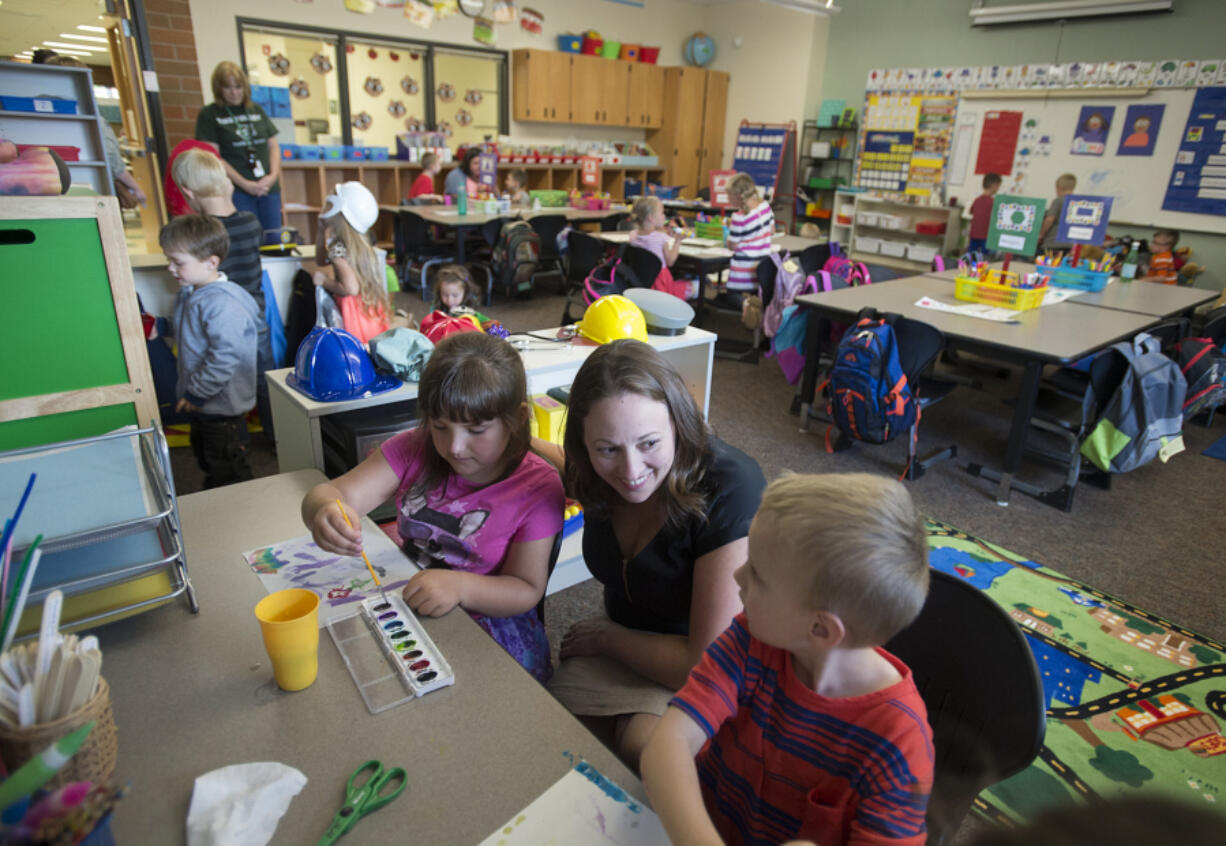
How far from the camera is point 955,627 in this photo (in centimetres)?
95

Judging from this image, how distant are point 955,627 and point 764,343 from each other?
4.60m

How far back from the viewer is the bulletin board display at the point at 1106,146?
6270 mm

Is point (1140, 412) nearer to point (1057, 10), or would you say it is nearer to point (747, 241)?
point (747, 241)

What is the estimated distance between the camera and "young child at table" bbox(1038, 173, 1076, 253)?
623 centimetres

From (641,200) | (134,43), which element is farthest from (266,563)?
(134,43)

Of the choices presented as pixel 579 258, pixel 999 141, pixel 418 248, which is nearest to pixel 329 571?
pixel 579 258

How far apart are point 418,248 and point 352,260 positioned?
12.1 ft

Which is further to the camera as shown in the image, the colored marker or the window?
the window

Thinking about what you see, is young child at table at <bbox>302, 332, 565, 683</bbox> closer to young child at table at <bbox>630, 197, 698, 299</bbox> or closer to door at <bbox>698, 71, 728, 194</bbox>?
young child at table at <bbox>630, 197, 698, 299</bbox>

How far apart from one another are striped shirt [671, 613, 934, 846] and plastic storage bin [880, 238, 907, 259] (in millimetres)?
8139

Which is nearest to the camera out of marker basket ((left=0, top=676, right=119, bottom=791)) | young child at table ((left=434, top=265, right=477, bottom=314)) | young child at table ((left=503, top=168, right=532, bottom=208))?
marker basket ((left=0, top=676, right=119, bottom=791))

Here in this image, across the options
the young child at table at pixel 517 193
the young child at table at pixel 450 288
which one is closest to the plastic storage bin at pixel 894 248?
the young child at table at pixel 517 193

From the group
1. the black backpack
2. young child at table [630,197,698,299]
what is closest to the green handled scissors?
young child at table [630,197,698,299]

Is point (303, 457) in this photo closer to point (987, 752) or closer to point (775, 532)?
point (775, 532)
